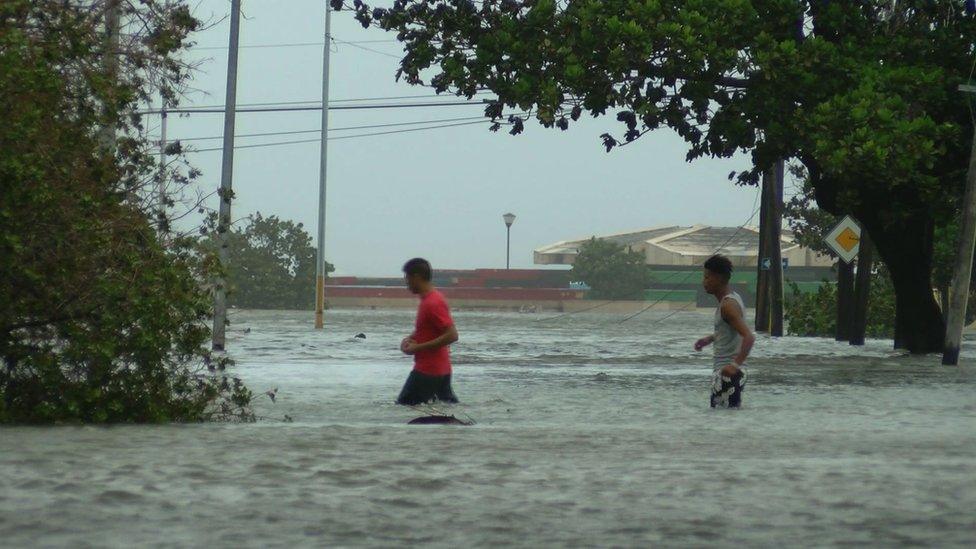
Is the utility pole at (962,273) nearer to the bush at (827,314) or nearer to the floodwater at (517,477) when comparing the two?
the floodwater at (517,477)

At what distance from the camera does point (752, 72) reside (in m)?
27.7

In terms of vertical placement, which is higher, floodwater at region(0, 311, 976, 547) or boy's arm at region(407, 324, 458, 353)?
boy's arm at region(407, 324, 458, 353)

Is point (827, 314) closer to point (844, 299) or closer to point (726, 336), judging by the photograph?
point (844, 299)

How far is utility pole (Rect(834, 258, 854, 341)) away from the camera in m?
41.8

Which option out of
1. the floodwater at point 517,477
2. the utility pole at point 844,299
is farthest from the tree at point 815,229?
the floodwater at point 517,477

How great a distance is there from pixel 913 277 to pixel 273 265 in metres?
75.2

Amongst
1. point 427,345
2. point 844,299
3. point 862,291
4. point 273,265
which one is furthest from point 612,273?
point 427,345

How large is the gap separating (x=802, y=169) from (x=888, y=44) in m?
34.5

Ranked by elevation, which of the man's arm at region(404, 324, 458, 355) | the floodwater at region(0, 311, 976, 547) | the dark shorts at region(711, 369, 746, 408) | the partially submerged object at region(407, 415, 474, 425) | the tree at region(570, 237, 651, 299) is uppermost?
the tree at region(570, 237, 651, 299)

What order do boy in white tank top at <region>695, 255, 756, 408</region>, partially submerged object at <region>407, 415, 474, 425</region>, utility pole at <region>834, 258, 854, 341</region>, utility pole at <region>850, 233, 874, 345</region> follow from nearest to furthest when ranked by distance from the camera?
partially submerged object at <region>407, 415, 474, 425</region> → boy in white tank top at <region>695, 255, 756, 408</region> → utility pole at <region>850, 233, 874, 345</region> → utility pole at <region>834, 258, 854, 341</region>

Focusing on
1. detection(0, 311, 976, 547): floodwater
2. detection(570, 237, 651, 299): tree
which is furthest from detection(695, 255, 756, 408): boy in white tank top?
detection(570, 237, 651, 299): tree

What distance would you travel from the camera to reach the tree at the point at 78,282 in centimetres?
1286

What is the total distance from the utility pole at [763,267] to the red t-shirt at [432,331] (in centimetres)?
3137

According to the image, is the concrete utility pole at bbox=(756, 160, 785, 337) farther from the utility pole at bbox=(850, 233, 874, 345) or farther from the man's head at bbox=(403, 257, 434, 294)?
the man's head at bbox=(403, 257, 434, 294)
